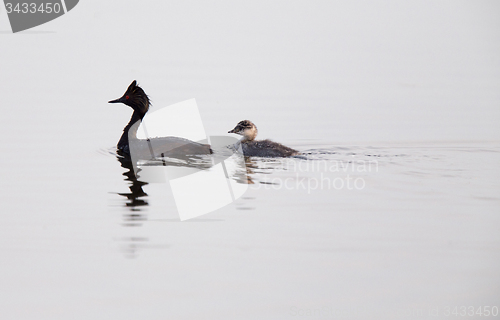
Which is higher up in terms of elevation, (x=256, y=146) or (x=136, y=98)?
(x=136, y=98)

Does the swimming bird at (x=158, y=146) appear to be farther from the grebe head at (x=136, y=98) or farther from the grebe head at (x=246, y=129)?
the grebe head at (x=246, y=129)

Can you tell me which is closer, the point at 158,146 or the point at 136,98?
the point at 158,146

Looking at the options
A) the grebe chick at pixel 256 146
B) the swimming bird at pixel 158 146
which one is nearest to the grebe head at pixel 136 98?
the swimming bird at pixel 158 146

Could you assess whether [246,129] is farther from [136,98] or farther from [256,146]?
[136,98]

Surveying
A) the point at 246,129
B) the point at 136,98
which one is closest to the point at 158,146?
the point at 136,98

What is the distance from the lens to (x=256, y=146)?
11602 mm

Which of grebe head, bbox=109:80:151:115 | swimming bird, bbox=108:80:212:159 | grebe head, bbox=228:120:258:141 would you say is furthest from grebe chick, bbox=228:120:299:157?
grebe head, bbox=109:80:151:115

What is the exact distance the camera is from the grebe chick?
11.3 metres

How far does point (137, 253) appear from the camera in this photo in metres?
6.78

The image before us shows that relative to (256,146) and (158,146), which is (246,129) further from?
(158,146)

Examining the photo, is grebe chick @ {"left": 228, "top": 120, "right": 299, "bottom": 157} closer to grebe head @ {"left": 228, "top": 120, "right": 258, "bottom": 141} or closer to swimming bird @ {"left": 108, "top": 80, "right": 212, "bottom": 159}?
grebe head @ {"left": 228, "top": 120, "right": 258, "bottom": 141}

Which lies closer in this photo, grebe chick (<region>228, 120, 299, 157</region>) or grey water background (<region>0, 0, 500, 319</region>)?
grey water background (<region>0, 0, 500, 319</region>)

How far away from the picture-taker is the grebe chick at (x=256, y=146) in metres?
11.3

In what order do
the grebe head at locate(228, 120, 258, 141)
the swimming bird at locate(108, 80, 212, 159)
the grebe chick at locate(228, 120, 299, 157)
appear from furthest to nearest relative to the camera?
the grebe head at locate(228, 120, 258, 141) → the swimming bird at locate(108, 80, 212, 159) → the grebe chick at locate(228, 120, 299, 157)
